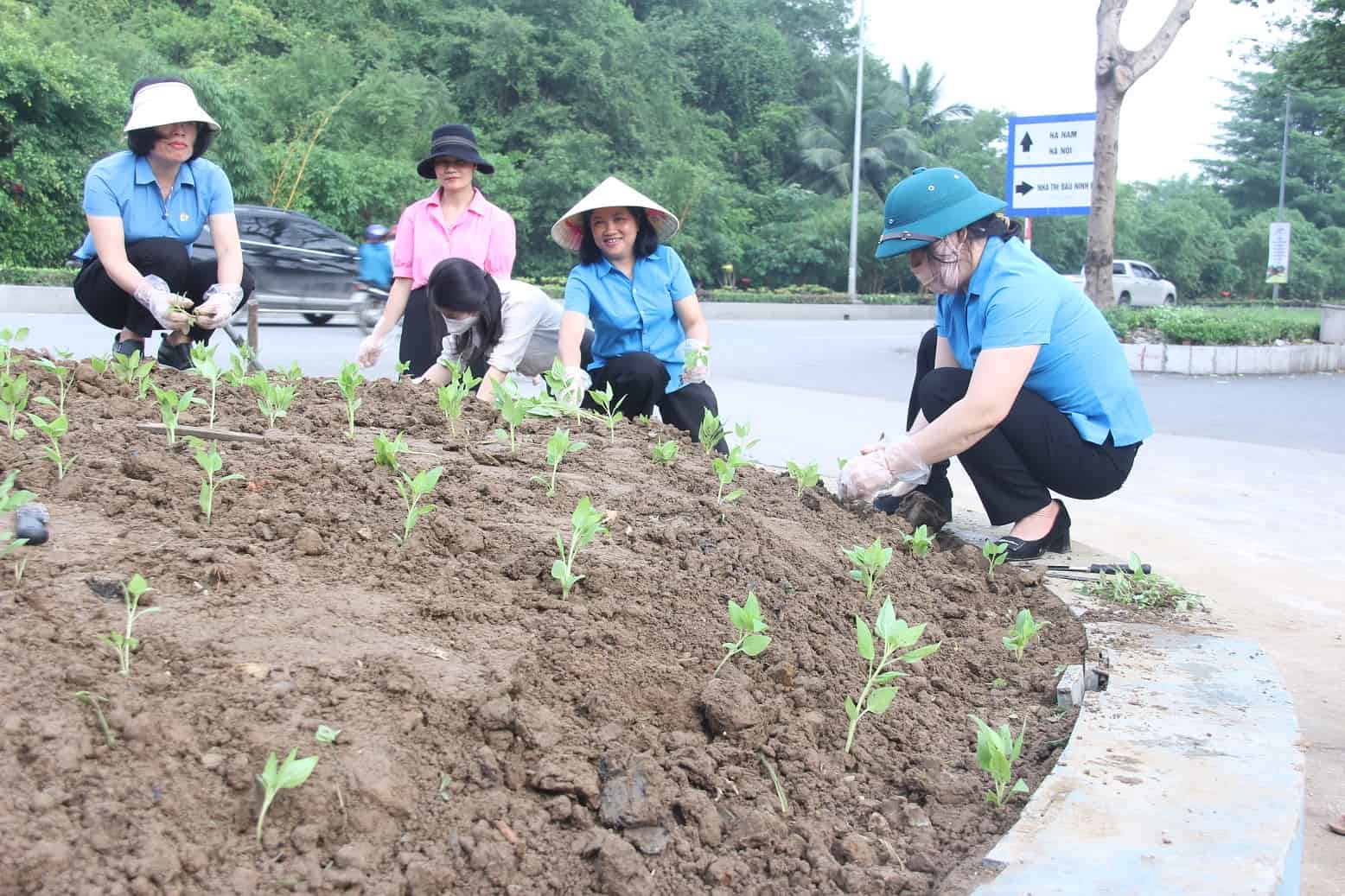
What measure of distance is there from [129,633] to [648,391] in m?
3.48

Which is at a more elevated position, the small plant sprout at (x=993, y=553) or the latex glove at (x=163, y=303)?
the latex glove at (x=163, y=303)

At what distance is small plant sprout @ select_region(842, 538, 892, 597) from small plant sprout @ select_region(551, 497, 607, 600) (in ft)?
2.14

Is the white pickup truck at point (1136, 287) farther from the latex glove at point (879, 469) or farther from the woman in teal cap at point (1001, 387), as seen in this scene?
the latex glove at point (879, 469)

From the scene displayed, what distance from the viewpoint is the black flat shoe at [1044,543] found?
3.80 metres

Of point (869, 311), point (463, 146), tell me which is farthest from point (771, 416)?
point (869, 311)

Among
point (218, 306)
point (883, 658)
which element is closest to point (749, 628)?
point (883, 658)

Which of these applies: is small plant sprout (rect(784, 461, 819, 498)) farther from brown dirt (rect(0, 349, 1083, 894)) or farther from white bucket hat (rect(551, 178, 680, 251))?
white bucket hat (rect(551, 178, 680, 251))

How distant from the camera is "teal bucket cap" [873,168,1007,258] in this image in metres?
3.58

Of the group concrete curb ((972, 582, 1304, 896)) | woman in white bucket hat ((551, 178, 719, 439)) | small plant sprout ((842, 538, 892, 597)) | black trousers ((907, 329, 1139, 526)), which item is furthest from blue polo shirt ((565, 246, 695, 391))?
concrete curb ((972, 582, 1304, 896))

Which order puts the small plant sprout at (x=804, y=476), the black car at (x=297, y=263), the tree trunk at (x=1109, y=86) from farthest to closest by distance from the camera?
the black car at (x=297, y=263), the tree trunk at (x=1109, y=86), the small plant sprout at (x=804, y=476)

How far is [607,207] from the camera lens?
5.07 metres

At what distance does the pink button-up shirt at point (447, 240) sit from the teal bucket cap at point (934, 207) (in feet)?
9.08

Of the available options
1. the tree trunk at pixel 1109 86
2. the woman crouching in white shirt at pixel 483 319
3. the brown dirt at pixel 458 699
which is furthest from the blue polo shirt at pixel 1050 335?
the tree trunk at pixel 1109 86

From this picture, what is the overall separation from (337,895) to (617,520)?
4.62 ft
